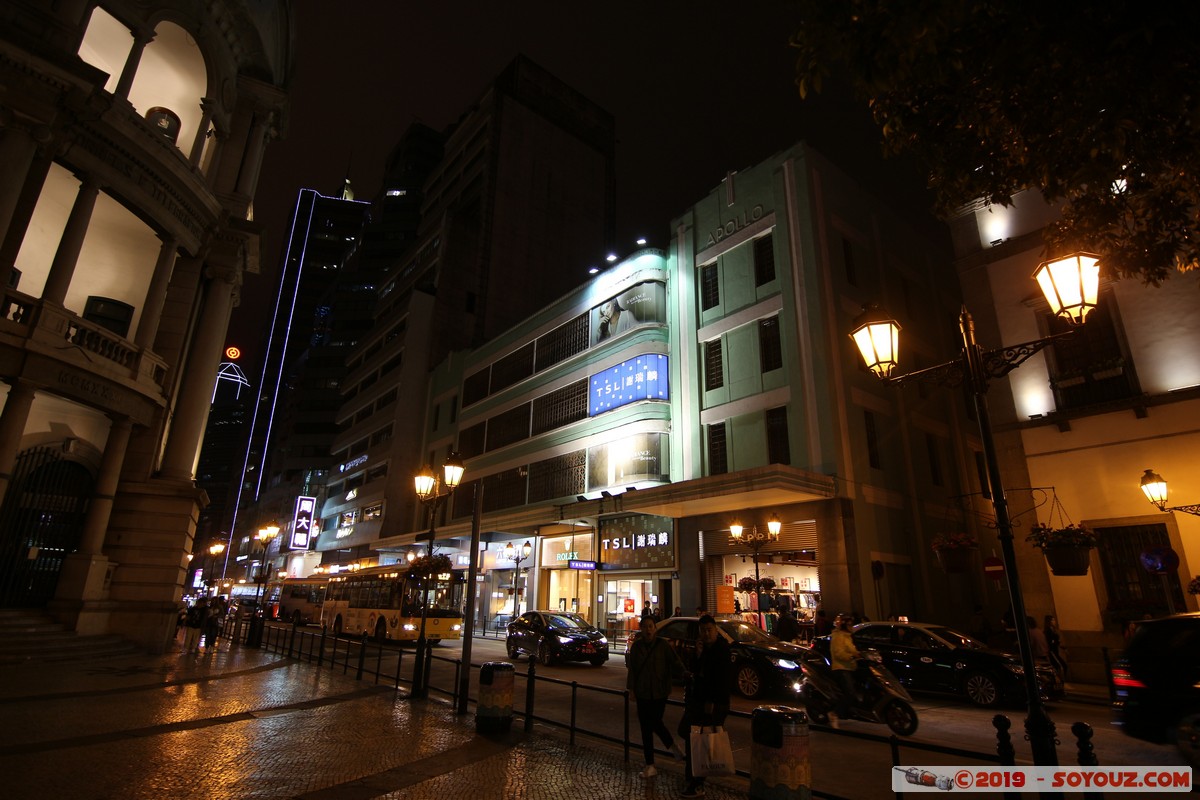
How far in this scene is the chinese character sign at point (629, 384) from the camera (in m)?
A: 28.4

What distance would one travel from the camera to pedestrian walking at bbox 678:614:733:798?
6.65 m

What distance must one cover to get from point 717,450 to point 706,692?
19.7 metres

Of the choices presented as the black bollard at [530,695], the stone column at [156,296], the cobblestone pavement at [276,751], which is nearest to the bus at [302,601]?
the stone column at [156,296]

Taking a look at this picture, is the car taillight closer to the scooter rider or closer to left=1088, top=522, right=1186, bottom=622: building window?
the scooter rider

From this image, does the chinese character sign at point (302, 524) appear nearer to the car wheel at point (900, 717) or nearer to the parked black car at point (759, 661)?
the parked black car at point (759, 661)

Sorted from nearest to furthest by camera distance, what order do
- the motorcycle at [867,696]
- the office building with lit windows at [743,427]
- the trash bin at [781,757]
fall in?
the trash bin at [781,757] → the motorcycle at [867,696] → the office building with lit windows at [743,427]

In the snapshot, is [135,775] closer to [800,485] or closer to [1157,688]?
[1157,688]

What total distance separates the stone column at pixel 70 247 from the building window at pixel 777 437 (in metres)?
23.7

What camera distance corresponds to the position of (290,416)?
299 feet

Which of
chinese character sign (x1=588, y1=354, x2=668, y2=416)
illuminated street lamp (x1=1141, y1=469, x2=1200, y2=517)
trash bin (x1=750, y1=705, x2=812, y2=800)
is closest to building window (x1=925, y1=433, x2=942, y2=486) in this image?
chinese character sign (x1=588, y1=354, x2=668, y2=416)

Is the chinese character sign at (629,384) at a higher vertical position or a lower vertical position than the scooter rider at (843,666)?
higher

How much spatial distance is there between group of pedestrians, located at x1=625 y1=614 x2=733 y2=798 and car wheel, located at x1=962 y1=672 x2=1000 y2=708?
26.8 ft

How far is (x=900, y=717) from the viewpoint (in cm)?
998

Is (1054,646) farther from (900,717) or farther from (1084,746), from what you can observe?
(1084,746)
